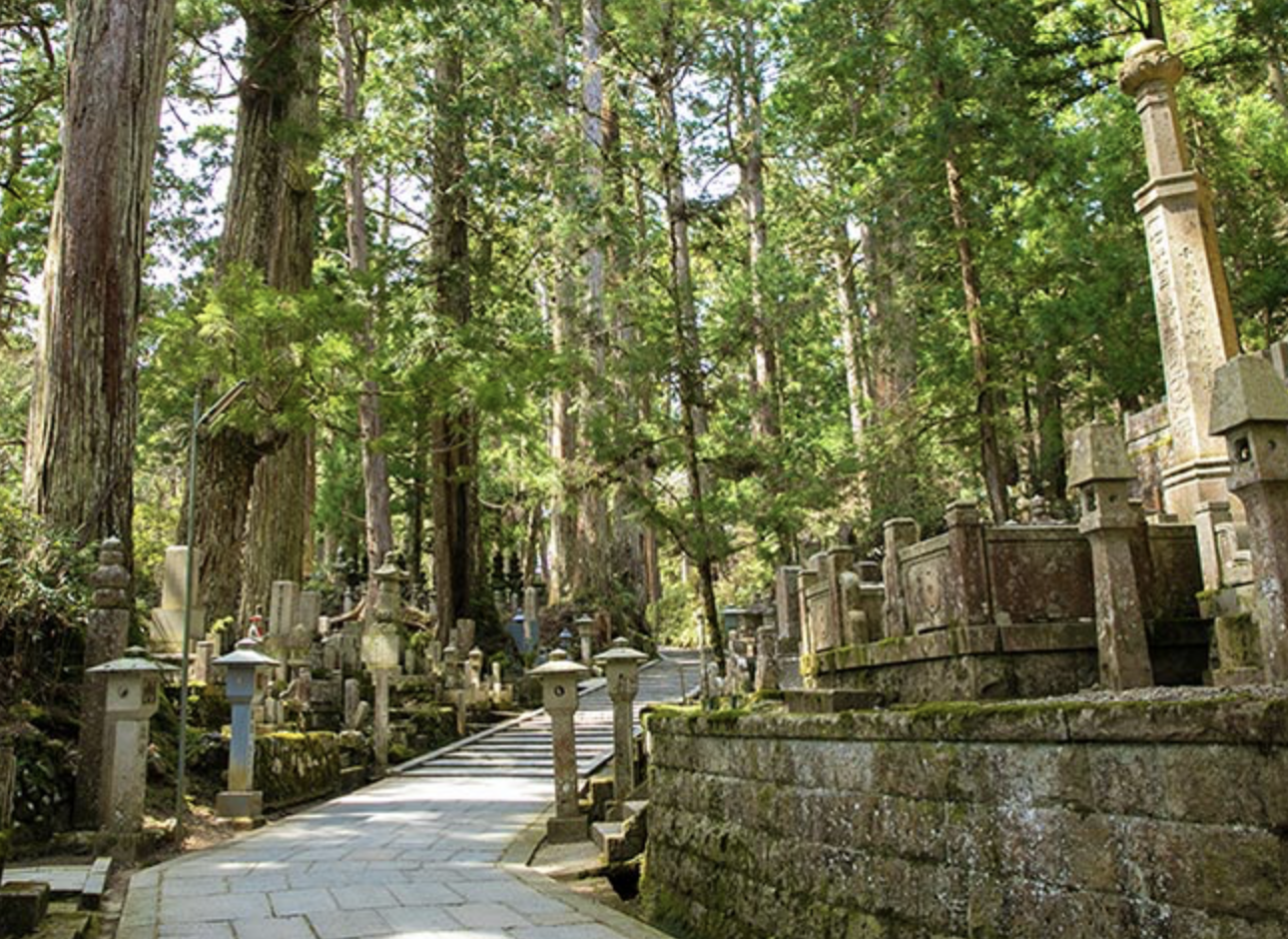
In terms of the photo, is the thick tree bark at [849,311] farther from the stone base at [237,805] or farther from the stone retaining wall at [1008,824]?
the stone retaining wall at [1008,824]

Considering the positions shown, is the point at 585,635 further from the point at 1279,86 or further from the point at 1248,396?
the point at 1279,86

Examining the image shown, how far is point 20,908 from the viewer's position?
483cm

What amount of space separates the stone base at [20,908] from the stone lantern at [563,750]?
15.3 ft

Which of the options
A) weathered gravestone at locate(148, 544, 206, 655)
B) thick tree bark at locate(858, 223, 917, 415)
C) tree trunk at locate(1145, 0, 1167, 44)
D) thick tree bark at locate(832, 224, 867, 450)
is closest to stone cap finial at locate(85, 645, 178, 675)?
weathered gravestone at locate(148, 544, 206, 655)

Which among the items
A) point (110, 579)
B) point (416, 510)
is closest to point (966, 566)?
point (110, 579)

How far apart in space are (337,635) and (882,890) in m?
13.1

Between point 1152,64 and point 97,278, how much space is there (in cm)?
1003

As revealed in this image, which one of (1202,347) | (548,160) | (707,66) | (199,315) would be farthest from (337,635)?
(1202,347)

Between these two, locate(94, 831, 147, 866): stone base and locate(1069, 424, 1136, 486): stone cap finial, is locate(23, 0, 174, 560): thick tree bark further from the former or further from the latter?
locate(1069, 424, 1136, 486): stone cap finial

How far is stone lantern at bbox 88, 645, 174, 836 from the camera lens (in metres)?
7.70

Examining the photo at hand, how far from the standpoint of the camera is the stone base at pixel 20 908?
472cm

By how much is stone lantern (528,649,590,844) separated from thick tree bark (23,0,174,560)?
4426 mm

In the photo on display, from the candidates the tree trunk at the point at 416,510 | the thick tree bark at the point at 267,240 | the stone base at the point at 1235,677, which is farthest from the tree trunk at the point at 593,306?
the stone base at the point at 1235,677

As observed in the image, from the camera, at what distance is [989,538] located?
6.43 metres
